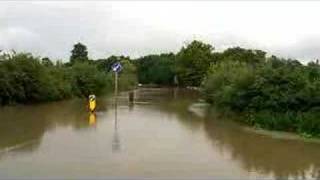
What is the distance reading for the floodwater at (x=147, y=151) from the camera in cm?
1488

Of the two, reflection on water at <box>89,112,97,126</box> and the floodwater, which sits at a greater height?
the floodwater

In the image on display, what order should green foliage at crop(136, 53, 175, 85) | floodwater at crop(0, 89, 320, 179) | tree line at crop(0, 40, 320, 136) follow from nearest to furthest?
floodwater at crop(0, 89, 320, 179) → tree line at crop(0, 40, 320, 136) → green foliage at crop(136, 53, 175, 85)

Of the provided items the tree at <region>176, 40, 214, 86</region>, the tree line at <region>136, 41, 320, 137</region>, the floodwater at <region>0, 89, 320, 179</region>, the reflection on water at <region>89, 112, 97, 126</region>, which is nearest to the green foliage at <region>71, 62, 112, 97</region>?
the reflection on water at <region>89, 112, 97, 126</region>

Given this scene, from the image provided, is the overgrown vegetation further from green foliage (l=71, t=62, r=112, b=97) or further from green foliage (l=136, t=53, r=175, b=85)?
green foliage (l=136, t=53, r=175, b=85)

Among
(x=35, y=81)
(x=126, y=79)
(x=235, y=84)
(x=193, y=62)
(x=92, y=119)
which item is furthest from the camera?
(x=193, y=62)

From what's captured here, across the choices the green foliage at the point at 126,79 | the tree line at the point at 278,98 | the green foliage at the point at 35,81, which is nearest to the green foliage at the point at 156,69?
the green foliage at the point at 126,79

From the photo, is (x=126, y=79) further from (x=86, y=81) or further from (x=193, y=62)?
(x=86, y=81)

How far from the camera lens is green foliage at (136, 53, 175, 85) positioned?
105 m

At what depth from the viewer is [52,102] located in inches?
1778

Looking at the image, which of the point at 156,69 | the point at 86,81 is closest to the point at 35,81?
the point at 86,81

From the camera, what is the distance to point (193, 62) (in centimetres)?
8994

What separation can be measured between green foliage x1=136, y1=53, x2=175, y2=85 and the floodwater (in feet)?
246

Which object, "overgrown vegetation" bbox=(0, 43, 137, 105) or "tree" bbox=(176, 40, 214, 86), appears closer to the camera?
"overgrown vegetation" bbox=(0, 43, 137, 105)

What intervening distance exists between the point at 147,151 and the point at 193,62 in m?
72.2
